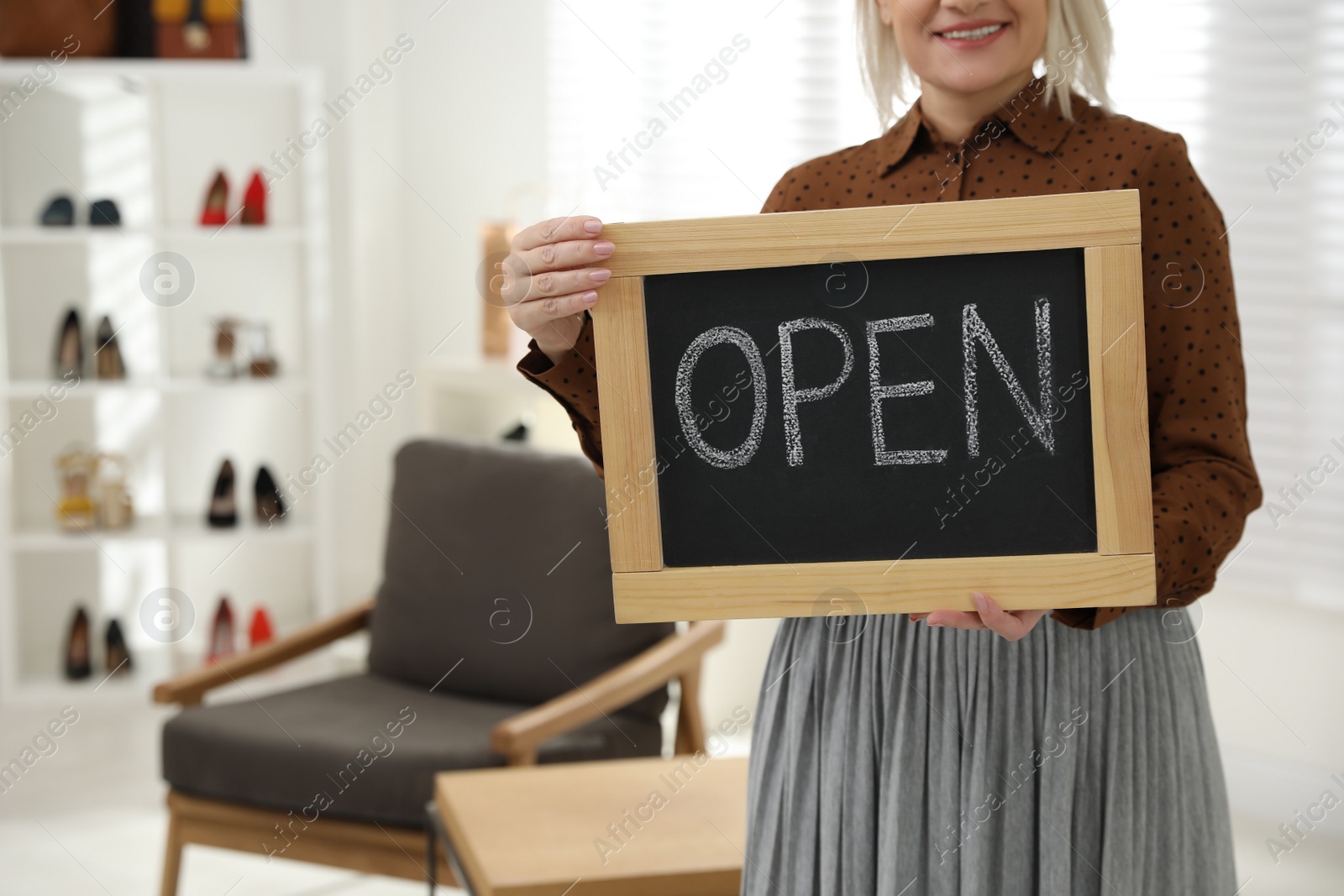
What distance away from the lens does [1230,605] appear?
2754mm

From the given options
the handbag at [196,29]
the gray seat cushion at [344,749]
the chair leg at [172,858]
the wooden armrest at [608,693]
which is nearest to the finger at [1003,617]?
the wooden armrest at [608,693]

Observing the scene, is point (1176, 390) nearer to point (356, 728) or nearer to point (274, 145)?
point (356, 728)

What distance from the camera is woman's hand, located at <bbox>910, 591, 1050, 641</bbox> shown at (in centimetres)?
96

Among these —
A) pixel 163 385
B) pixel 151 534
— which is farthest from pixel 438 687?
pixel 163 385

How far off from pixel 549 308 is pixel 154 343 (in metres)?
3.41

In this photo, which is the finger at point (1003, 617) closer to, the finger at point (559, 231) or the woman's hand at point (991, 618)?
the woman's hand at point (991, 618)

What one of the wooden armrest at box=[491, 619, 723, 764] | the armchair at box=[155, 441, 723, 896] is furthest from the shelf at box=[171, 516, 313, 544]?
the wooden armrest at box=[491, 619, 723, 764]

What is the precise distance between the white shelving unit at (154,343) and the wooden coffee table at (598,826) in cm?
190

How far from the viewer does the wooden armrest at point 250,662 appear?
2.28m

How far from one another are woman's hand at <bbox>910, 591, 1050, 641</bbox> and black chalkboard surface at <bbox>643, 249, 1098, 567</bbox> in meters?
0.05

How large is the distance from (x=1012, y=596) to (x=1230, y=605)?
6.79ft

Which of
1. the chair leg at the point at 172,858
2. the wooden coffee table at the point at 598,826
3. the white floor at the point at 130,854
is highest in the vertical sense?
the wooden coffee table at the point at 598,826

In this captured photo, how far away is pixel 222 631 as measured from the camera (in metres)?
3.65

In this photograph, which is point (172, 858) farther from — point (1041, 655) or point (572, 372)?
point (1041, 655)
